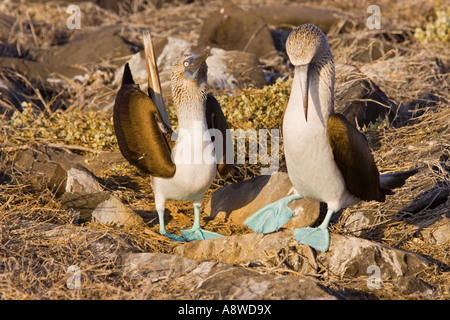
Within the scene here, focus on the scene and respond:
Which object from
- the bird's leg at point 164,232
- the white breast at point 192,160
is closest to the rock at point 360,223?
the white breast at point 192,160

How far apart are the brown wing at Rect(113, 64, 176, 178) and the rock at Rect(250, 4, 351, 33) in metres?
5.69

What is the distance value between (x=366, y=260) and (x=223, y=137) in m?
1.60

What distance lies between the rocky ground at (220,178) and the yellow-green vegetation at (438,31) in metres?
0.03

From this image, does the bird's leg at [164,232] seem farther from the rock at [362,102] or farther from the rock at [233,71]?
the rock at [233,71]

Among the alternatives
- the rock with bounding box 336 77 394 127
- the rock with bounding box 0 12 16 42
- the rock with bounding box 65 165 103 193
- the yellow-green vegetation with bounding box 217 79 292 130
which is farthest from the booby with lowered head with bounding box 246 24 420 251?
the rock with bounding box 0 12 16 42

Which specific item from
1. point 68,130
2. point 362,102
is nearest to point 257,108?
point 362,102

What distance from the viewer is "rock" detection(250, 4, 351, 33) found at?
10242mm

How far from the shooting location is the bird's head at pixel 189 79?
4.84 m

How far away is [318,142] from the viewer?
14.1 ft

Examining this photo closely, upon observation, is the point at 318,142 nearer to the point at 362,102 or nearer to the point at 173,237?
the point at 173,237

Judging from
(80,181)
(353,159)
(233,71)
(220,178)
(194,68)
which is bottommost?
(220,178)

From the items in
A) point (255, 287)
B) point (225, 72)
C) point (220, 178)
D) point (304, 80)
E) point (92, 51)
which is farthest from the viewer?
point (92, 51)

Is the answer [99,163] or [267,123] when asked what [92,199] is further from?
[267,123]

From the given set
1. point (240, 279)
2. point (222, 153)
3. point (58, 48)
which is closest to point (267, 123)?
point (222, 153)
